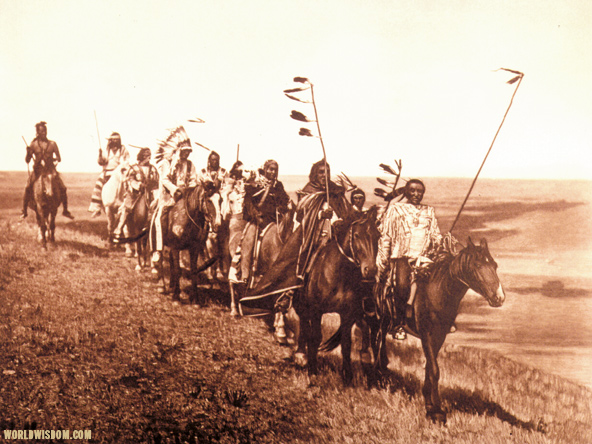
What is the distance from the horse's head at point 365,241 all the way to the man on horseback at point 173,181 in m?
2.04

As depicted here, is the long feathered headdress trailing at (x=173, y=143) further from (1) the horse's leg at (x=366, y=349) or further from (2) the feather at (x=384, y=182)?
(1) the horse's leg at (x=366, y=349)

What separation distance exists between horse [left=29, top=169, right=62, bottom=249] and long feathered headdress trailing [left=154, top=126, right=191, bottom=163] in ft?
4.14

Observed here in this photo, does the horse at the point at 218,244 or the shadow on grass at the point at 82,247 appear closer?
the horse at the point at 218,244

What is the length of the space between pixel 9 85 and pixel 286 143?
3078 mm

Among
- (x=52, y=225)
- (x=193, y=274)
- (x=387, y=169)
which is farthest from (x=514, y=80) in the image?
(x=52, y=225)

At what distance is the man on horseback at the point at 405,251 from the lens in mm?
5441

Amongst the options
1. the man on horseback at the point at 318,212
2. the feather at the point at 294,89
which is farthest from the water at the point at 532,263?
the feather at the point at 294,89

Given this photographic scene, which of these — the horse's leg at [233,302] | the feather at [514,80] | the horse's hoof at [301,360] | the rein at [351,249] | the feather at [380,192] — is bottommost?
the horse's hoof at [301,360]

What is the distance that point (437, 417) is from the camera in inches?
212

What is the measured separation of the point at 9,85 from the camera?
6363 mm

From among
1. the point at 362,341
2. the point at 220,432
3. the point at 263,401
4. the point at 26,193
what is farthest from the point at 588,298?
the point at 26,193

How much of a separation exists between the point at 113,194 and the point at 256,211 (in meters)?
1.71

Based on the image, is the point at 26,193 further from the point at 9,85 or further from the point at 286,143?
the point at 286,143

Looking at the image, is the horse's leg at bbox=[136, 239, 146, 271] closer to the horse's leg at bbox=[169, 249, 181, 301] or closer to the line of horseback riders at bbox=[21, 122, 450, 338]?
the line of horseback riders at bbox=[21, 122, 450, 338]
